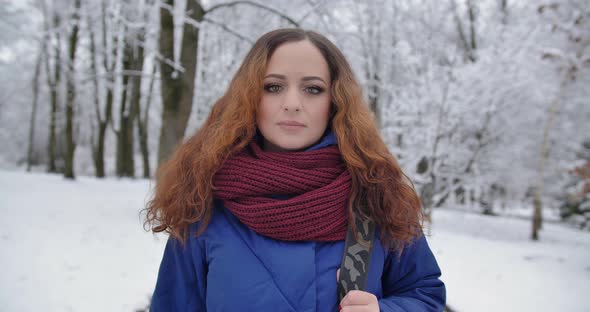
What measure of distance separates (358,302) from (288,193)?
433mm

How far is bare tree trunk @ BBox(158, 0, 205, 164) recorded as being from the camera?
5247 millimetres

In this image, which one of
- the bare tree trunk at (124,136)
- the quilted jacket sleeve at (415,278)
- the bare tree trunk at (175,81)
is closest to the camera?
the quilted jacket sleeve at (415,278)

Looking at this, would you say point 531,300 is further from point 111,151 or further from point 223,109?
point 111,151

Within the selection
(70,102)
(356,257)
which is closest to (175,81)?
(356,257)

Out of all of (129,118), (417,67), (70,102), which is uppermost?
(417,67)

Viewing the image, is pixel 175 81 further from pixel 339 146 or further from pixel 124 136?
pixel 124 136

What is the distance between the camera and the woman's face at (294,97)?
1.29 m

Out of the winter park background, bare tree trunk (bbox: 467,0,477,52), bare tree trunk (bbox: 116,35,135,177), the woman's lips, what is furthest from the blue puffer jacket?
bare tree trunk (bbox: 467,0,477,52)

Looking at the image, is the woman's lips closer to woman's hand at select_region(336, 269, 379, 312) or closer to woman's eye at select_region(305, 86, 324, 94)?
woman's eye at select_region(305, 86, 324, 94)

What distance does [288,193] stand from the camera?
1272 millimetres

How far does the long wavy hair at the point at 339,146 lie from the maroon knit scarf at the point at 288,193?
0.06m

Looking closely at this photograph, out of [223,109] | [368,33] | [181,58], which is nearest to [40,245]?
[181,58]

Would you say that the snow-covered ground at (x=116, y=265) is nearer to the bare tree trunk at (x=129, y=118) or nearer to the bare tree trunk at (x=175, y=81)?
the bare tree trunk at (x=175, y=81)

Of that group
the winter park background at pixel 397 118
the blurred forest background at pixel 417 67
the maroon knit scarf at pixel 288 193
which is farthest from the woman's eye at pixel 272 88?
the blurred forest background at pixel 417 67
